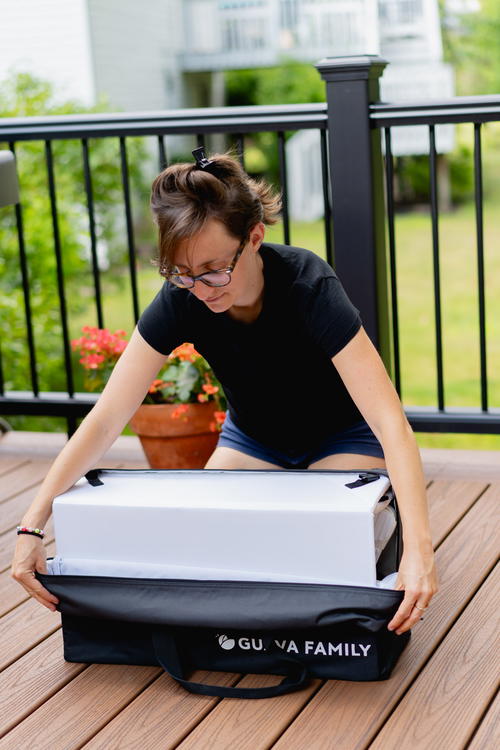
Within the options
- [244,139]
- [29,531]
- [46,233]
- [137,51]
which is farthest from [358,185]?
[137,51]

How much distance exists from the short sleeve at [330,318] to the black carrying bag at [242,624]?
1.09 feet

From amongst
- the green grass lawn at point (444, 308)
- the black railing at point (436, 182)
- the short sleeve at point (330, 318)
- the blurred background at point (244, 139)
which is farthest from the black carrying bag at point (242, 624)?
the green grass lawn at point (444, 308)

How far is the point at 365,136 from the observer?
9.21 ft

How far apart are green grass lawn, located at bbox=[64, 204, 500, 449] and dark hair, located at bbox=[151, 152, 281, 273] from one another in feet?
16.3

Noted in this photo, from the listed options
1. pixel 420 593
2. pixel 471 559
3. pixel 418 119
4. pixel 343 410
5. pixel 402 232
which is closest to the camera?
pixel 420 593

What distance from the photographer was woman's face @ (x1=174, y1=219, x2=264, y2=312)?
1811 millimetres

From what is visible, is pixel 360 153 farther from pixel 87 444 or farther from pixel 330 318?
pixel 87 444

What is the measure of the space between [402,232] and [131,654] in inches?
354

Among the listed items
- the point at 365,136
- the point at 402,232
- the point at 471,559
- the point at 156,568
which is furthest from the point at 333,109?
the point at 402,232

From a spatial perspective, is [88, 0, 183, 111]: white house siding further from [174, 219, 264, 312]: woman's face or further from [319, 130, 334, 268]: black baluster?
[174, 219, 264, 312]: woman's face

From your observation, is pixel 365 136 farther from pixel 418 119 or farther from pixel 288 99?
pixel 288 99


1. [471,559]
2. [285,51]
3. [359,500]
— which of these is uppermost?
[285,51]

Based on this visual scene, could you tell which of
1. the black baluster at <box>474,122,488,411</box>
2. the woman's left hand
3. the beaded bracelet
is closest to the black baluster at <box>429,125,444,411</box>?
the black baluster at <box>474,122,488,411</box>

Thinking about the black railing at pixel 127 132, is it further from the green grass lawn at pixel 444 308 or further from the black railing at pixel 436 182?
the green grass lawn at pixel 444 308
